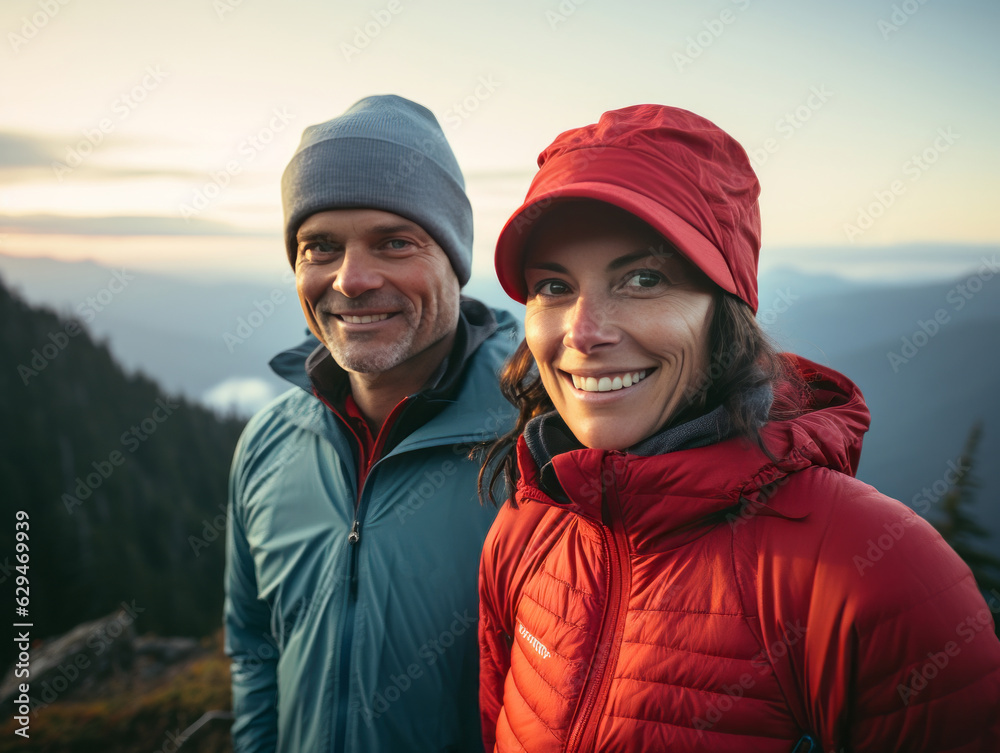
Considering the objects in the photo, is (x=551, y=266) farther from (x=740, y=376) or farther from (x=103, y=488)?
(x=103, y=488)

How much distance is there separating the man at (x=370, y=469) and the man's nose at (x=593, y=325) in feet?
3.40

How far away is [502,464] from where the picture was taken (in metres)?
2.23

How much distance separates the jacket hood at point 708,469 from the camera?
1.46 m

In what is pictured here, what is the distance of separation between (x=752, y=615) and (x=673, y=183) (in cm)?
111

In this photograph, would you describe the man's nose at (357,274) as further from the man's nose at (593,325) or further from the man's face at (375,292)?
the man's nose at (593,325)

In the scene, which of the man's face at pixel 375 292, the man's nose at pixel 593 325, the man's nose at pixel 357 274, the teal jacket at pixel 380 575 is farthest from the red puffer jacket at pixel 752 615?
the man's nose at pixel 357 274

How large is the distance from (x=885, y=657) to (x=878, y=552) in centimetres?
21

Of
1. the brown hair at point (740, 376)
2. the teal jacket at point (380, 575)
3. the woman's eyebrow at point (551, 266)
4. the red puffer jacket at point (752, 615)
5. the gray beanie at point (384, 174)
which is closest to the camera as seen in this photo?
the red puffer jacket at point (752, 615)

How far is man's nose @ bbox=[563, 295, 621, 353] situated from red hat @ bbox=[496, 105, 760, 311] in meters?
0.27

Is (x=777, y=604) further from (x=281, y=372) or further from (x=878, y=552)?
(x=281, y=372)

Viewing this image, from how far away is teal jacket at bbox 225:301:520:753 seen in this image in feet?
8.07

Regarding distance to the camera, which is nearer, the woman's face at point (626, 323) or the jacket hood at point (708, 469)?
the jacket hood at point (708, 469)

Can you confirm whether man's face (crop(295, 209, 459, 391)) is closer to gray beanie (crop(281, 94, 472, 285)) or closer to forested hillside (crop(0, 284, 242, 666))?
gray beanie (crop(281, 94, 472, 285))

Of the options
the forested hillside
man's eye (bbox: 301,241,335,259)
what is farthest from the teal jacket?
the forested hillside
